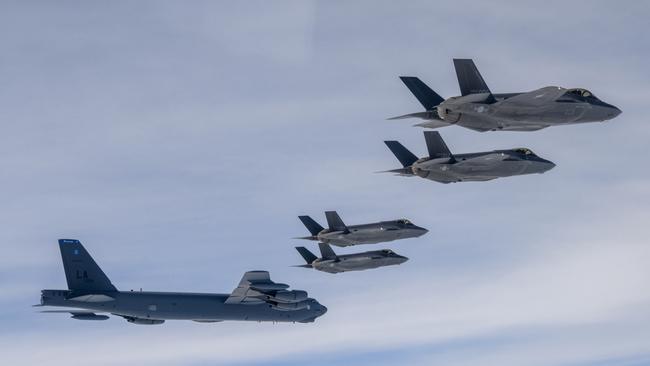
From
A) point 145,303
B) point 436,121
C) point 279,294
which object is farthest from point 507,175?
point 145,303

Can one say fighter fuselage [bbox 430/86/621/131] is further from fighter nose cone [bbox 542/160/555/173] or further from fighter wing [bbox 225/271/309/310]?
fighter wing [bbox 225/271/309/310]

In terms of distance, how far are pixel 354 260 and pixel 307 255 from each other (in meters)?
11.9

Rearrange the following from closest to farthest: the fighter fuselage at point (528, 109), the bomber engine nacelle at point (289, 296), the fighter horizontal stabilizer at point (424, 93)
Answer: the fighter fuselage at point (528, 109), the fighter horizontal stabilizer at point (424, 93), the bomber engine nacelle at point (289, 296)

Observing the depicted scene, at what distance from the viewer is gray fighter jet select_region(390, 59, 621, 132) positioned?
98062 mm

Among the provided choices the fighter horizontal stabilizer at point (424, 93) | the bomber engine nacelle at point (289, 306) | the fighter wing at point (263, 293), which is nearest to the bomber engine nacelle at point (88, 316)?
the fighter wing at point (263, 293)

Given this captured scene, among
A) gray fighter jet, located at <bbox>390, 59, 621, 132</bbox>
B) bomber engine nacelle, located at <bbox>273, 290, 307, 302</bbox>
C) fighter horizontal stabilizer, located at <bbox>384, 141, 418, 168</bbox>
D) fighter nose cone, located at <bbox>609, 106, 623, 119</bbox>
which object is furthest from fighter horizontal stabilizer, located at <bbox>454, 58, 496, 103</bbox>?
bomber engine nacelle, located at <bbox>273, 290, 307, 302</bbox>

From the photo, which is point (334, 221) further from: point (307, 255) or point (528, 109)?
point (528, 109)

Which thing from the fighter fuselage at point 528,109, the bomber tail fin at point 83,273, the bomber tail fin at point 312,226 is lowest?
the bomber tail fin at point 83,273

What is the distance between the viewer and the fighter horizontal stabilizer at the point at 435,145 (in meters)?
118

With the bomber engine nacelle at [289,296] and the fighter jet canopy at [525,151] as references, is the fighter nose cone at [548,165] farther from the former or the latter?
the bomber engine nacelle at [289,296]

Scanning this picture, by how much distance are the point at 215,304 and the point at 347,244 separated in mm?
21853

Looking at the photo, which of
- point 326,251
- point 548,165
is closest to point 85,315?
point 326,251

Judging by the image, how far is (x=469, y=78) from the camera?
330ft

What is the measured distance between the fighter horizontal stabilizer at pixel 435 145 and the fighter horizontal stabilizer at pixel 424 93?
47.3 feet
